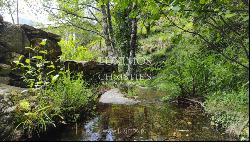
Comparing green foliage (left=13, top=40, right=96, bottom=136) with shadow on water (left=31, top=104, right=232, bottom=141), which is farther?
green foliage (left=13, top=40, right=96, bottom=136)

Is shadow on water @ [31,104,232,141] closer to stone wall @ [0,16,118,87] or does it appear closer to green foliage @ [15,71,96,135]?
green foliage @ [15,71,96,135]

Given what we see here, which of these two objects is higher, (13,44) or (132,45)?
(132,45)

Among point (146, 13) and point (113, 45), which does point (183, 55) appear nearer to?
point (146, 13)

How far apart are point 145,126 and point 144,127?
74 mm

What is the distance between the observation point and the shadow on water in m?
4.77

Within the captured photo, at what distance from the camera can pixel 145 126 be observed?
542 centimetres

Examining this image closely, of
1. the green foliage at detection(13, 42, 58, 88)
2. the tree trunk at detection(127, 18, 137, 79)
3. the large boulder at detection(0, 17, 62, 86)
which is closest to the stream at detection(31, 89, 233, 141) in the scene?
the green foliage at detection(13, 42, 58, 88)

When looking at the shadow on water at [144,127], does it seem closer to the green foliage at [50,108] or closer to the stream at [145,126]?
the stream at [145,126]

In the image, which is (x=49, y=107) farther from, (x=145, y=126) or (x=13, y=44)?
(x=13, y=44)

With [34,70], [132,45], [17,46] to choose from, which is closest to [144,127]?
[34,70]

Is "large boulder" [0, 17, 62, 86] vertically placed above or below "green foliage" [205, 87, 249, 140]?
above

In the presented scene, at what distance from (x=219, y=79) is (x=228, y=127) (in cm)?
193

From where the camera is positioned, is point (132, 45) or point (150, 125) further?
point (132, 45)

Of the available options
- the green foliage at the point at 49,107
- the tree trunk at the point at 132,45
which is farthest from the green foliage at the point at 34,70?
the tree trunk at the point at 132,45
